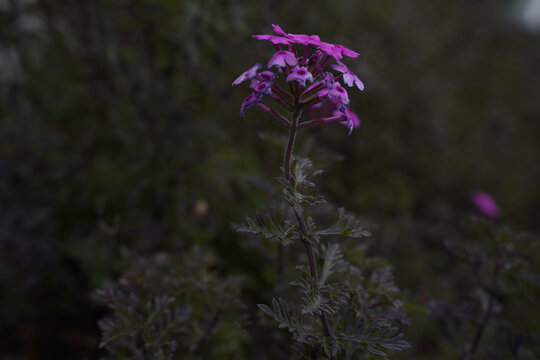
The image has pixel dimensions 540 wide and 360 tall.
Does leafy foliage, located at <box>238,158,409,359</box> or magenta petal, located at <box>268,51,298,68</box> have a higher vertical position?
magenta petal, located at <box>268,51,298,68</box>

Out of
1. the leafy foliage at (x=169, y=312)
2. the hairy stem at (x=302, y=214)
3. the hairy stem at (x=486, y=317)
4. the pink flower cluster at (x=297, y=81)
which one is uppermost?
the pink flower cluster at (x=297, y=81)

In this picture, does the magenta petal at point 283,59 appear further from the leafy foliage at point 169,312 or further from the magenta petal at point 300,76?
the leafy foliage at point 169,312

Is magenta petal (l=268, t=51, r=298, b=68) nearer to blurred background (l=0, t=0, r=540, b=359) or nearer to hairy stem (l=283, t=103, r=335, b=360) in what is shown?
hairy stem (l=283, t=103, r=335, b=360)

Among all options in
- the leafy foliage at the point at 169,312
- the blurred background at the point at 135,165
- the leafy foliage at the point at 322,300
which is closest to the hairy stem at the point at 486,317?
the blurred background at the point at 135,165

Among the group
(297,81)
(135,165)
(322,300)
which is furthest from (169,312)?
(135,165)

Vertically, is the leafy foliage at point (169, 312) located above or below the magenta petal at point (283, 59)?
below

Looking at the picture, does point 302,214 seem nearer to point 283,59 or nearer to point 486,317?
point 283,59

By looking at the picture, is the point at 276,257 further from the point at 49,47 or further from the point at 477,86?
the point at 477,86

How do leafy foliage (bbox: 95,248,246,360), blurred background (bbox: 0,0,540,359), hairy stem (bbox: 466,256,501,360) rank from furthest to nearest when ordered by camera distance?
blurred background (bbox: 0,0,540,359) → hairy stem (bbox: 466,256,501,360) → leafy foliage (bbox: 95,248,246,360)

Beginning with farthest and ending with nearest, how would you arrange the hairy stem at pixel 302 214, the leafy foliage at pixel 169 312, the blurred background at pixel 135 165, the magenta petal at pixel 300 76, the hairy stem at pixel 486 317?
the blurred background at pixel 135 165 → the hairy stem at pixel 486 317 → the leafy foliage at pixel 169 312 → the hairy stem at pixel 302 214 → the magenta petal at pixel 300 76

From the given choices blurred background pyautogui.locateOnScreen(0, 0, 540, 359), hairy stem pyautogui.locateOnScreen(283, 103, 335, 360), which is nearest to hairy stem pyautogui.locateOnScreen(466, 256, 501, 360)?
blurred background pyautogui.locateOnScreen(0, 0, 540, 359)

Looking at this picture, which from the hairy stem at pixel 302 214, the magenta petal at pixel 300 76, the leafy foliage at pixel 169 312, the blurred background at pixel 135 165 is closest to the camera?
the magenta petal at pixel 300 76
